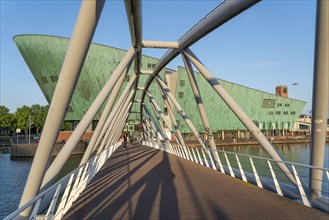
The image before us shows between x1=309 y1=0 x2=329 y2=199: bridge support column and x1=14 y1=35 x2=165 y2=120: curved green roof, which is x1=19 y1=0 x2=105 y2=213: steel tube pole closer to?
x1=309 y1=0 x2=329 y2=199: bridge support column

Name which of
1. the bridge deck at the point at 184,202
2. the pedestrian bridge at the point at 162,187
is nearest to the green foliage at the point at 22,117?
the pedestrian bridge at the point at 162,187

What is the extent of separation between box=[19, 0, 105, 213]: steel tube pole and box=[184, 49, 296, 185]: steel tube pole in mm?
6328

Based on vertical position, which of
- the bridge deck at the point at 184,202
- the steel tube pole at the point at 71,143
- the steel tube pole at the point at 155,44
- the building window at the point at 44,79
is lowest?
the bridge deck at the point at 184,202

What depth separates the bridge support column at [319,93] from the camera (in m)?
6.07

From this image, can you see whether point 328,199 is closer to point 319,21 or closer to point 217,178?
point 319,21

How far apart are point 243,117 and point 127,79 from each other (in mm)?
47587

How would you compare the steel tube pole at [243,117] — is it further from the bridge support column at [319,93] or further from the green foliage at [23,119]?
the green foliage at [23,119]

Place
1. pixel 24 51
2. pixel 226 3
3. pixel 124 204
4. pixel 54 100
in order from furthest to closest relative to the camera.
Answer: pixel 24 51 < pixel 226 3 < pixel 124 204 < pixel 54 100

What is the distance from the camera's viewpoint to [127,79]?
2255 inches

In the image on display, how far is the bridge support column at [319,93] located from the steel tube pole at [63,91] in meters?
4.40

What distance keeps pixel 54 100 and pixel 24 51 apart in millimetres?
56897

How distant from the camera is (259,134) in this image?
1009 cm

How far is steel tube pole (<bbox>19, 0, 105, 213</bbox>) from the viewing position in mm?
4957

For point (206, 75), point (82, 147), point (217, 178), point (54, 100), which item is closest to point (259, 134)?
point (217, 178)
